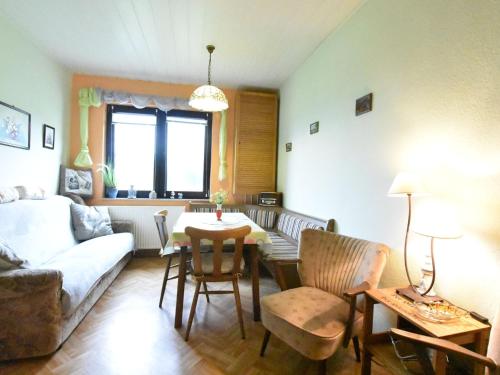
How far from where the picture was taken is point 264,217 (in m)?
3.89

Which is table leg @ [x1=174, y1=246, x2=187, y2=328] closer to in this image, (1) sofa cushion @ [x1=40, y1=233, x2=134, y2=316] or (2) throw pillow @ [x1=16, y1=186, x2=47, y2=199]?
(1) sofa cushion @ [x1=40, y1=233, x2=134, y2=316]

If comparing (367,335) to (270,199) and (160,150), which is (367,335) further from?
(160,150)

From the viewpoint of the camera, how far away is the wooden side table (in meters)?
1.12

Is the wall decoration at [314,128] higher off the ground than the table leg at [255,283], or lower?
higher

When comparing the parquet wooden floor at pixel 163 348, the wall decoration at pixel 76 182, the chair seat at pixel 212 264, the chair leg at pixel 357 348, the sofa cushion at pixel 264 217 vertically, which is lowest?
the parquet wooden floor at pixel 163 348

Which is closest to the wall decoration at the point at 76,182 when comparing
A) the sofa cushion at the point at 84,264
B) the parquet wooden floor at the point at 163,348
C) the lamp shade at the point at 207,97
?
the sofa cushion at the point at 84,264

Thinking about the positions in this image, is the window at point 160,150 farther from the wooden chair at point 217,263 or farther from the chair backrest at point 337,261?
the chair backrest at point 337,261

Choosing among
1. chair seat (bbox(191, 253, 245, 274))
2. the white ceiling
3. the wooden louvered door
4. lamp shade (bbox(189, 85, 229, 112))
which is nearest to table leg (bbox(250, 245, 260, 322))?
chair seat (bbox(191, 253, 245, 274))

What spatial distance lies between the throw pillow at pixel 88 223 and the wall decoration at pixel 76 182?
1.44ft

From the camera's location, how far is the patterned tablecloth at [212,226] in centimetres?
213

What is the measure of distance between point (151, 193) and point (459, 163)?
3814 mm

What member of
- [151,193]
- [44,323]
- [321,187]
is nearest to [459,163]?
[321,187]

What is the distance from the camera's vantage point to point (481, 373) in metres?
1.10

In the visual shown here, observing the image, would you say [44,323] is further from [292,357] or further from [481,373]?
[481,373]
